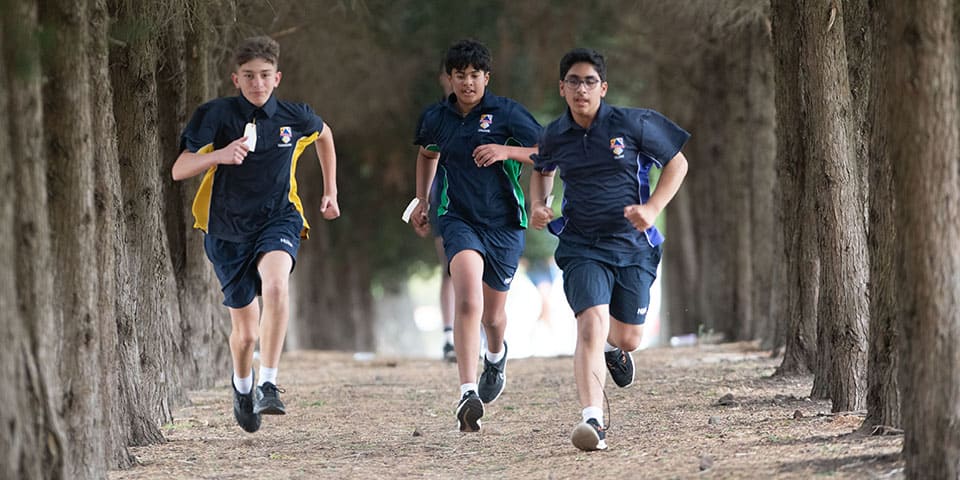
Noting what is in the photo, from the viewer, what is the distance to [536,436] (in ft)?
31.5

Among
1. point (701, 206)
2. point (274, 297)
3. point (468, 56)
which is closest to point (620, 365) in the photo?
point (468, 56)

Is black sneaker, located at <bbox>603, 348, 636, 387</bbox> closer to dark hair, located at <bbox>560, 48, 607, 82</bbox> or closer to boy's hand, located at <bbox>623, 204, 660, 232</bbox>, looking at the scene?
boy's hand, located at <bbox>623, 204, 660, 232</bbox>

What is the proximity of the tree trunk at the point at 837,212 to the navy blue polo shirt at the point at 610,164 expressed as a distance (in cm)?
221

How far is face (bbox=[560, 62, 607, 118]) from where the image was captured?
824 centimetres

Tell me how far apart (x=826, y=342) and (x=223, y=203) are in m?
4.33

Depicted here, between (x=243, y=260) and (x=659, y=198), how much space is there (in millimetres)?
2594

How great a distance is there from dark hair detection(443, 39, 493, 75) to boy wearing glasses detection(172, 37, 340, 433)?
3.75 feet

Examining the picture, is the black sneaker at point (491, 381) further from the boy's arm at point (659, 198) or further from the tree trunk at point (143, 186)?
the boy's arm at point (659, 198)

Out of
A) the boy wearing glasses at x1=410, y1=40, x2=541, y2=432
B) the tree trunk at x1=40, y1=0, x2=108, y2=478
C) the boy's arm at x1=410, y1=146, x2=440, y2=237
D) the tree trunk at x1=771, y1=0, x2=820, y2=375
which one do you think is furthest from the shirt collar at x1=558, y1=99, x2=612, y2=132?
the tree trunk at x1=771, y1=0, x2=820, y2=375

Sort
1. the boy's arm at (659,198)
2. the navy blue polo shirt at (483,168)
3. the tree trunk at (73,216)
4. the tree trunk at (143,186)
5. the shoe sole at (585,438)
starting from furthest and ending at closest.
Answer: the tree trunk at (143,186)
the navy blue polo shirt at (483,168)
the shoe sole at (585,438)
the boy's arm at (659,198)
the tree trunk at (73,216)

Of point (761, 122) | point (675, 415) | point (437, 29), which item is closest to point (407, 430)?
point (675, 415)

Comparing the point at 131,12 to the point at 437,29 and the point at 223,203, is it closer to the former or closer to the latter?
the point at 223,203

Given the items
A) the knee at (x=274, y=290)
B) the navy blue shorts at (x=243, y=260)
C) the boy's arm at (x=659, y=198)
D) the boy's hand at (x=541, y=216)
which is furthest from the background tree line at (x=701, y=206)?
the boy's hand at (x=541, y=216)

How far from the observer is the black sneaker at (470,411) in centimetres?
905
